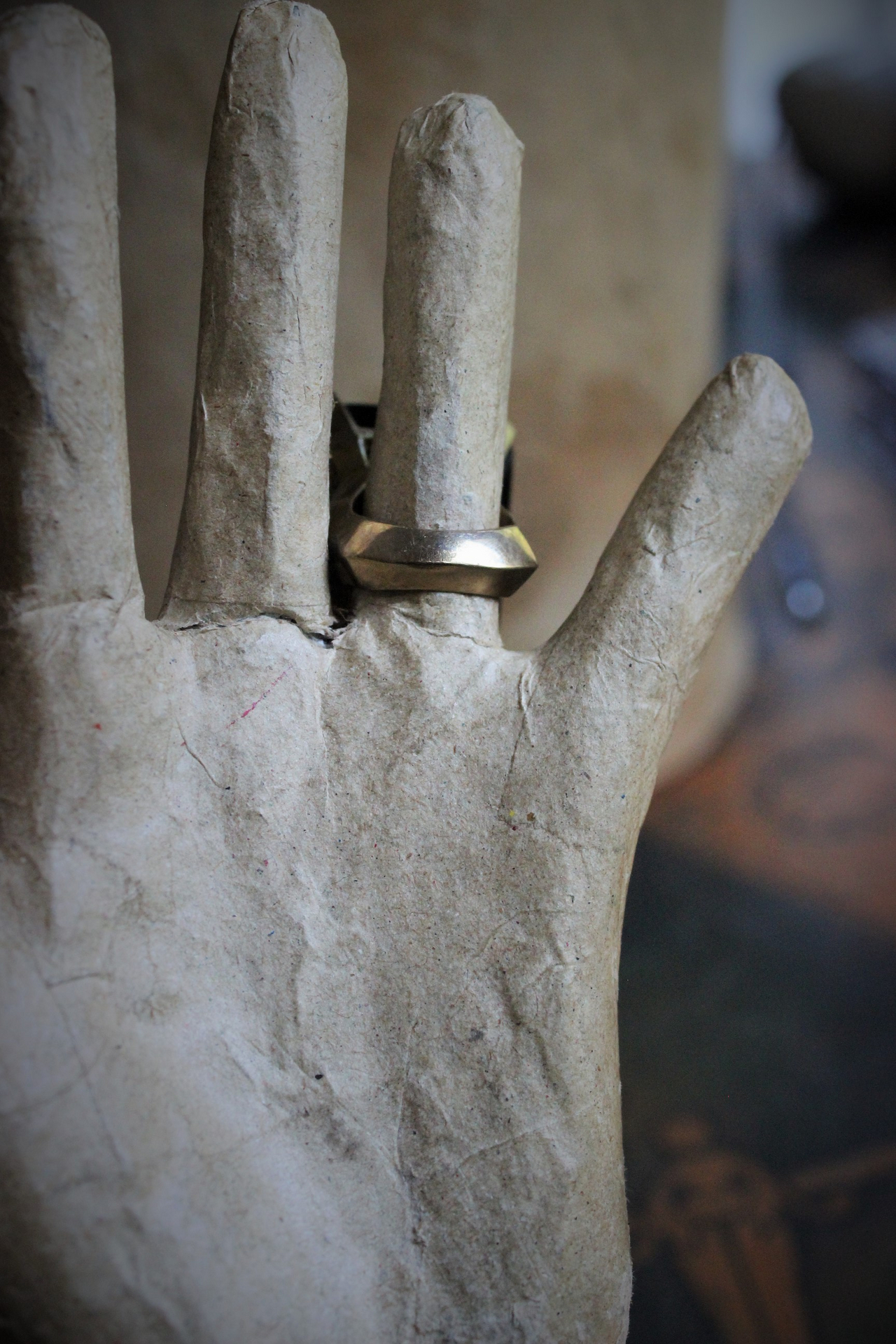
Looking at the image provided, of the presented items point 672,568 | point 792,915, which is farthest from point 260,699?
point 792,915

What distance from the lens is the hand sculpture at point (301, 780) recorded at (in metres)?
0.44

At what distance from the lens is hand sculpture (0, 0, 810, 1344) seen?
1.45ft

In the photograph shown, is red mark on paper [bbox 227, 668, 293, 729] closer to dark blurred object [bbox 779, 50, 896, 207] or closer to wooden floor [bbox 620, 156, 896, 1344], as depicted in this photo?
wooden floor [bbox 620, 156, 896, 1344]

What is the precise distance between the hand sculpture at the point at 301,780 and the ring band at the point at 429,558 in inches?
0.5

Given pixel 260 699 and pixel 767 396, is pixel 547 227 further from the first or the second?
pixel 260 699

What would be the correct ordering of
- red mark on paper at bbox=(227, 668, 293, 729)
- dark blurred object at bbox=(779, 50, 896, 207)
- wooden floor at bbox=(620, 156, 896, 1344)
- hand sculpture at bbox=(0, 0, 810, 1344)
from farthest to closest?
dark blurred object at bbox=(779, 50, 896, 207) → wooden floor at bbox=(620, 156, 896, 1344) → red mark on paper at bbox=(227, 668, 293, 729) → hand sculpture at bbox=(0, 0, 810, 1344)

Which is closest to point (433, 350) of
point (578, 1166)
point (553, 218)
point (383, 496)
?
point (383, 496)

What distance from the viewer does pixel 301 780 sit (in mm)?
548

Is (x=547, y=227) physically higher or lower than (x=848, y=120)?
lower

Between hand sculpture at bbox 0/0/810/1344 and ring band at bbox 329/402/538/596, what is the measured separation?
0.04ft

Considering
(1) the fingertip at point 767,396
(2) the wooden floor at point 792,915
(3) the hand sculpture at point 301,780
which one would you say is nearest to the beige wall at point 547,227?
(2) the wooden floor at point 792,915

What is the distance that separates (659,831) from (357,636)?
0.51 m

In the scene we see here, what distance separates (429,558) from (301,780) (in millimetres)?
152

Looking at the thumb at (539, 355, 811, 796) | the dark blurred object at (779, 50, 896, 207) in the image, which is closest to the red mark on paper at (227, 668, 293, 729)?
the thumb at (539, 355, 811, 796)
